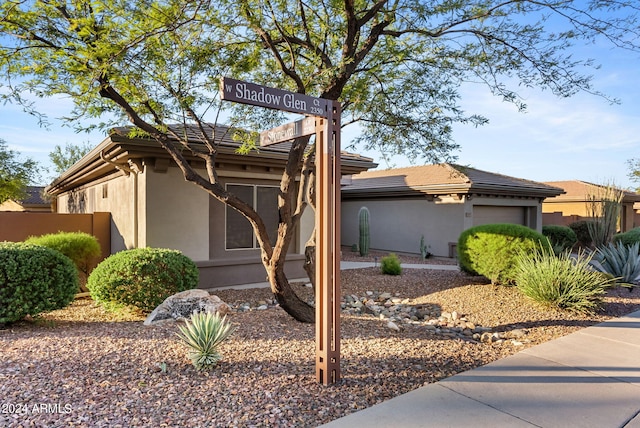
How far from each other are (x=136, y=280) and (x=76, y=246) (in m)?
3.18

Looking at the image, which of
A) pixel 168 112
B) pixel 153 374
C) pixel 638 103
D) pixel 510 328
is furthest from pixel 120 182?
pixel 638 103

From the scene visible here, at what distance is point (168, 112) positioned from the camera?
22.1 ft

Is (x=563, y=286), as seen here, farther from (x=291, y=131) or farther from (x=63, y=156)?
(x=63, y=156)

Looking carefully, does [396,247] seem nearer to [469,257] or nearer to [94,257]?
[469,257]

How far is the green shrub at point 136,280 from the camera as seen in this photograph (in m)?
6.73

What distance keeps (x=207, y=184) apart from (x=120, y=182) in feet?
18.1

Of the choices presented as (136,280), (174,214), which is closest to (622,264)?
(174,214)

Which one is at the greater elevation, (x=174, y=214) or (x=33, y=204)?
(x=33, y=204)

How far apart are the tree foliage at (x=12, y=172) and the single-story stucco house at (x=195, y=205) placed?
14.7m

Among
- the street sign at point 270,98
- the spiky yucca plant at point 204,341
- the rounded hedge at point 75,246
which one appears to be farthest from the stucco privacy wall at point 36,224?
the street sign at point 270,98

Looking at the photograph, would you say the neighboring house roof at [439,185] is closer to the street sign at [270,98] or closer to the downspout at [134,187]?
the downspout at [134,187]

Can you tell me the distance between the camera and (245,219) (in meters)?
10.4

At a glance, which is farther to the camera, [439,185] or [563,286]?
[439,185]

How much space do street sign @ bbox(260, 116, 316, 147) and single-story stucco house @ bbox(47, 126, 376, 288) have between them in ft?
14.9
